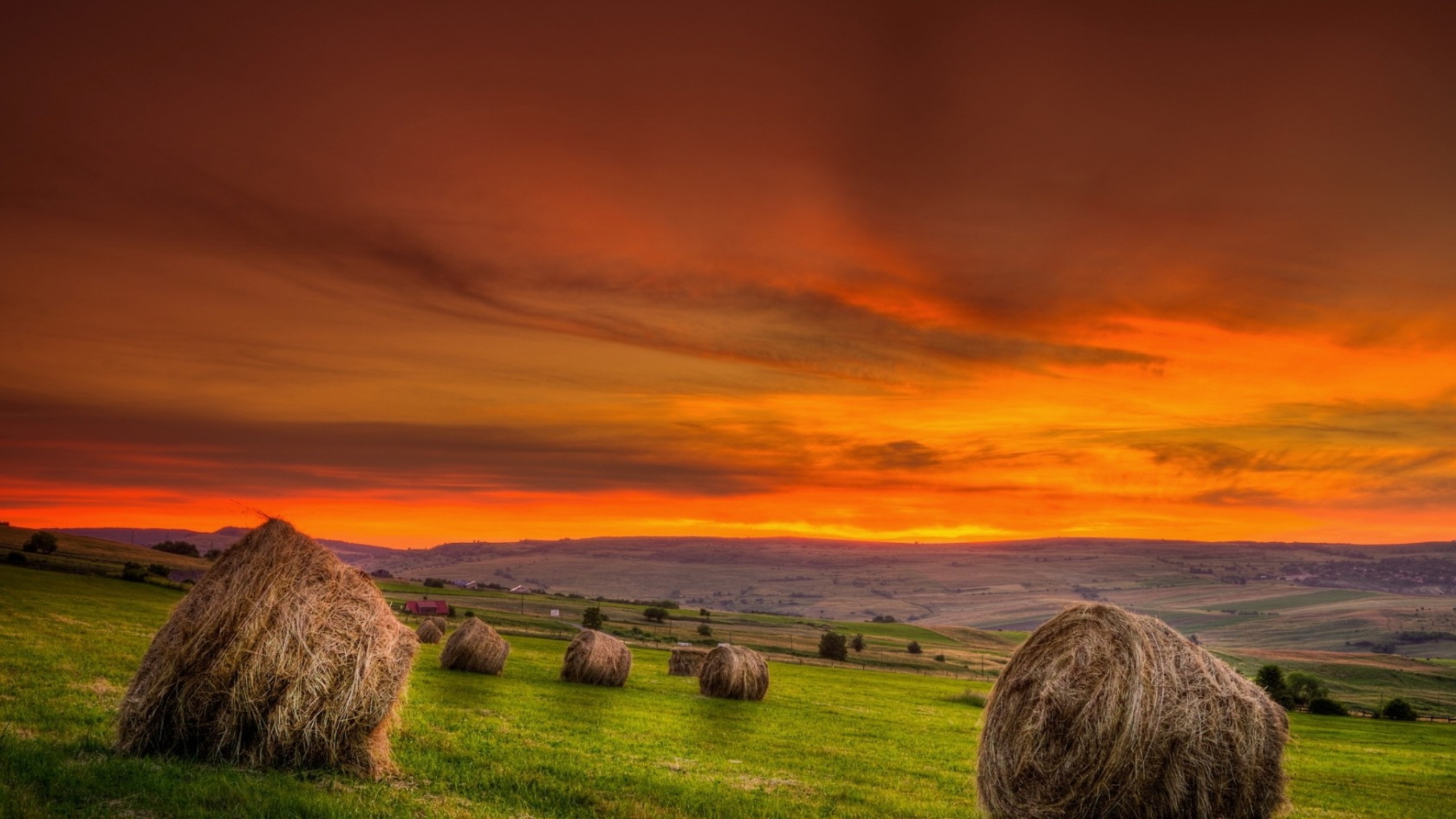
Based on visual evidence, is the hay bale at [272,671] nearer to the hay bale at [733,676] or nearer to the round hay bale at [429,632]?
the hay bale at [733,676]

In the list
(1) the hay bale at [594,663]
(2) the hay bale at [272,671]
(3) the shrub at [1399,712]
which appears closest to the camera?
Answer: (2) the hay bale at [272,671]

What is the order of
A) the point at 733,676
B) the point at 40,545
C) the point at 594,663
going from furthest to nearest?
the point at 40,545, the point at 594,663, the point at 733,676

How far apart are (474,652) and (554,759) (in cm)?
2209

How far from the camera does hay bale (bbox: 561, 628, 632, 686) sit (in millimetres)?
38281

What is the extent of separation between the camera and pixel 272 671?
14.6 m

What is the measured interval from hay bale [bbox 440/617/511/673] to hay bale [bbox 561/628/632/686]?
9.59 feet

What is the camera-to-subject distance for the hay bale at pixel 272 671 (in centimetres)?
1432

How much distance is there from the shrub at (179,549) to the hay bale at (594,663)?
4639 inches

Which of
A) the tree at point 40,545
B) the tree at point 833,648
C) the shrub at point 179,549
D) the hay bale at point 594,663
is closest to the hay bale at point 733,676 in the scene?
the hay bale at point 594,663

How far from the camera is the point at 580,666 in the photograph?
3838 centimetres

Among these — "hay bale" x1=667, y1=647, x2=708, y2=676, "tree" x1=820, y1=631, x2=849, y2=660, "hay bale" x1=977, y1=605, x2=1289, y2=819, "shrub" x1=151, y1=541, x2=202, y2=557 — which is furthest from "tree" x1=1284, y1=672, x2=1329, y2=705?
"shrub" x1=151, y1=541, x2=202, y2=557

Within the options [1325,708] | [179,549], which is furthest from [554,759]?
[179,549]

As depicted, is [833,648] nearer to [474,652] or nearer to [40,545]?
[474,652]

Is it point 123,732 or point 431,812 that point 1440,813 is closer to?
point 431,812
